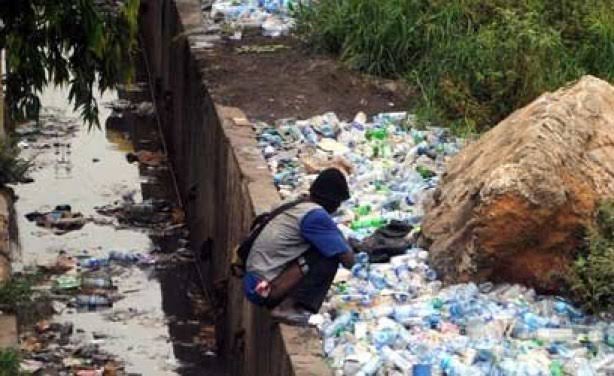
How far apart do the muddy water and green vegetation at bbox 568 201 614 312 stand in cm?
377

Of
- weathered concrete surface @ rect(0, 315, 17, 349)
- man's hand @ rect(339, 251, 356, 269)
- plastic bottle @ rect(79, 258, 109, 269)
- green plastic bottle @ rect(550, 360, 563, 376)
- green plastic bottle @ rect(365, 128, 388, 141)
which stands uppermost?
man's hand @ rect(339, 251, 356, 269)

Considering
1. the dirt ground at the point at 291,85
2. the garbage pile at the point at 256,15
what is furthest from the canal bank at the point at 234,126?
the garbage pile at the point at 256,15

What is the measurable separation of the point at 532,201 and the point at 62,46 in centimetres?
319

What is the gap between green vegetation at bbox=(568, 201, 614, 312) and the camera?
873 cm

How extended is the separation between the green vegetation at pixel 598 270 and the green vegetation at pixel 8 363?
362cm

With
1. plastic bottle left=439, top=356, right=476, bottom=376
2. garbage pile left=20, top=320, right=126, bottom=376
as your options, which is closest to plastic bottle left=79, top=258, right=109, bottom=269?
garbage pile left=20, top=320, right=126, bottom=376

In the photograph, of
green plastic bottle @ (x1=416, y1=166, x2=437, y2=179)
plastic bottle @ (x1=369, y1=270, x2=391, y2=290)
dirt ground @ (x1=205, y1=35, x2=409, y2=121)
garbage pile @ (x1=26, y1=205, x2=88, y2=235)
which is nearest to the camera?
plastic bottle @ (x1=369, y1=270, x2=391, y2=290)

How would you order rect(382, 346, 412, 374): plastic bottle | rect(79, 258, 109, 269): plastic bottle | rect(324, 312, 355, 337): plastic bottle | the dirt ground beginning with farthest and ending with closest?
rect(79, 258, 109, 269): plastic bottle < the dirt ground < rect(324, 312, 355, 337): plastic bottle < rect(382, 346, 412, 374): plastic bottle

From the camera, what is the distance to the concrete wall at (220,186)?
9.39m

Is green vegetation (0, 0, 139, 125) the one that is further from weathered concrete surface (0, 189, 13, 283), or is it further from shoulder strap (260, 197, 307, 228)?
weathered concrete surface (0, 189, 13, 283)

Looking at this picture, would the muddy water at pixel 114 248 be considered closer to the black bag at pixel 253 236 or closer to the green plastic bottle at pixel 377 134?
the green plastic bottle at pixel 377 134

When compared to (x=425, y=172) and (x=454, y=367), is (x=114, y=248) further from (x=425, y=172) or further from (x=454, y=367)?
(x=454, y=367)

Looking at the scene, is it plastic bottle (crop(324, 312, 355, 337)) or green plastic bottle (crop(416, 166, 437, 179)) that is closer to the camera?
plastic bottle (crop(324, 312, 355, 337))

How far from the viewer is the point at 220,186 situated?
1280cm
